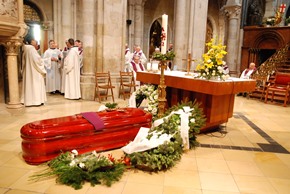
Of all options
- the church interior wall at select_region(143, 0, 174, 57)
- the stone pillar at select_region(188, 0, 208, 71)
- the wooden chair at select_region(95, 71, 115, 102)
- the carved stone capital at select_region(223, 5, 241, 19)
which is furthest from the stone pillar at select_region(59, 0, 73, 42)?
the carved stone capital at select_region(223, 5, 241, 19)

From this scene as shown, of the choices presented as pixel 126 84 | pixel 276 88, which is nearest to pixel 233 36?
pixel 276 88

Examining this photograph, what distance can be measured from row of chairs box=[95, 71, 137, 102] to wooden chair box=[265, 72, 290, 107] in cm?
515

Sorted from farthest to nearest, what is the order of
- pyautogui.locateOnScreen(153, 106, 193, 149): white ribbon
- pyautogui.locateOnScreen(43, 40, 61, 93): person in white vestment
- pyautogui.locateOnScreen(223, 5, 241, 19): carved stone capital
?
pyautogui.locateOnScreen(223, 5, 241, 19): carved stone capital
pyautogui.locateOnScreen(43, 40, 61, 93): person in white vestment
pyautogui.locateOnScreen(153, 106, 193, 149): white ribbon

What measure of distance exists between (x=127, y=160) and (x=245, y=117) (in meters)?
4.69

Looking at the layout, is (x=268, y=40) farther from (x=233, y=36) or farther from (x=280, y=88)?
(x=280, y=88)

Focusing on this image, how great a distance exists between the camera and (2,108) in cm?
666

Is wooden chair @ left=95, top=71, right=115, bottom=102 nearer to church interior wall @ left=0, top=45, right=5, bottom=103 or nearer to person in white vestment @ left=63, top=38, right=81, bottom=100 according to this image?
person in white vestment @ left=63, top=38, right=81, bottom=100

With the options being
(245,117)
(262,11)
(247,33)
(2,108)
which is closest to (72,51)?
(2,108)

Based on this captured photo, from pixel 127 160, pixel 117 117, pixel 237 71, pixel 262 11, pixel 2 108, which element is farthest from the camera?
pixel 262 11

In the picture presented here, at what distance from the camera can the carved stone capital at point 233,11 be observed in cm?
1442

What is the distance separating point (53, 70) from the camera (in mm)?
9789

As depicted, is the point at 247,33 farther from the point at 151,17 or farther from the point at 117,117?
the point at 117,117

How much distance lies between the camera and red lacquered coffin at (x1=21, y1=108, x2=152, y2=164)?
3492 mm

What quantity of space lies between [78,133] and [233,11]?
13533 millimetres
